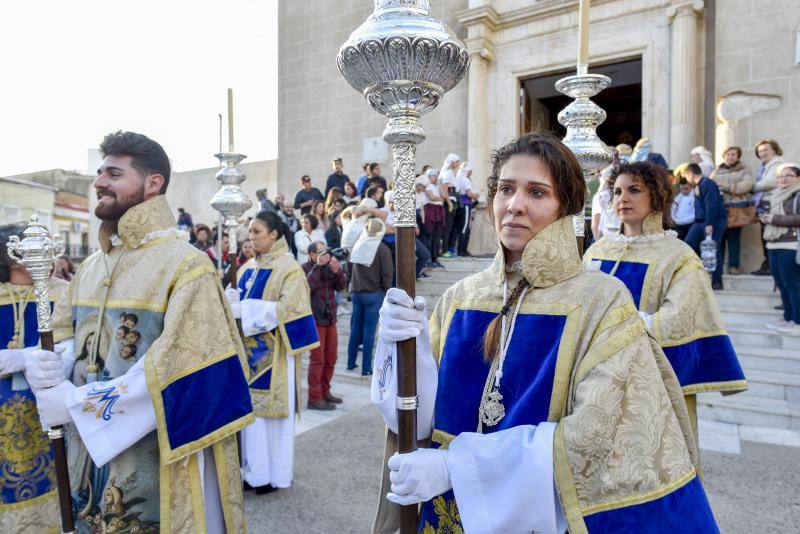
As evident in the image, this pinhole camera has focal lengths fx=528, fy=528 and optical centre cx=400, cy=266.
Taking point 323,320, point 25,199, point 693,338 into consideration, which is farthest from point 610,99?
point 25,199

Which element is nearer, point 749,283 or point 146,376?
point 146,376

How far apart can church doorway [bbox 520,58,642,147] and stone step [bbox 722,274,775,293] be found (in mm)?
3825

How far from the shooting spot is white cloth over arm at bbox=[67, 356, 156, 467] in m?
2.10

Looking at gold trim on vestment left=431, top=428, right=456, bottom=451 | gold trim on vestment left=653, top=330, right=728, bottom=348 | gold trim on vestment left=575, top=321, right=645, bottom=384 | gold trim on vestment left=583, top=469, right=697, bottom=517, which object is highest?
gold trim on vestment left=575, top=321, right=645, bottom=384


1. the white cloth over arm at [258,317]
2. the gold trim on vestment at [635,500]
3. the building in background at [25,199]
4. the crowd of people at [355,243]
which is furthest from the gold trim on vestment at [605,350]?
the building in background at [25,199]

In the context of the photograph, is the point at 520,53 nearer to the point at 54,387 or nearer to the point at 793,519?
the point at 793,519

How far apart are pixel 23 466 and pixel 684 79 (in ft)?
35.7

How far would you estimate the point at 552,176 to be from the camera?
1.66 meters

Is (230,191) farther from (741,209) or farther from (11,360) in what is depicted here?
(741,209)

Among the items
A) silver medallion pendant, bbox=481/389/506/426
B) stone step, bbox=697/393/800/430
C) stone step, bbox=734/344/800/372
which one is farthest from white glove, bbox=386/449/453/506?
stone step, bbox=734/344/800/372

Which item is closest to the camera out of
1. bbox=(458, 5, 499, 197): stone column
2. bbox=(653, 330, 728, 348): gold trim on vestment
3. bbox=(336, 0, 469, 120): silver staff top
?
bbox=(336, 0, 469, 120): silver staff top

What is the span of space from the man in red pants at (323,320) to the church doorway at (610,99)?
15.7 feet

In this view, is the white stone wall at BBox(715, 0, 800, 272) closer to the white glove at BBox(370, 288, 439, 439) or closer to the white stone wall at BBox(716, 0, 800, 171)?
the white stone wall at BBox(716, 0, 800, 171)

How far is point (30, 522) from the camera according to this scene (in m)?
2.77
